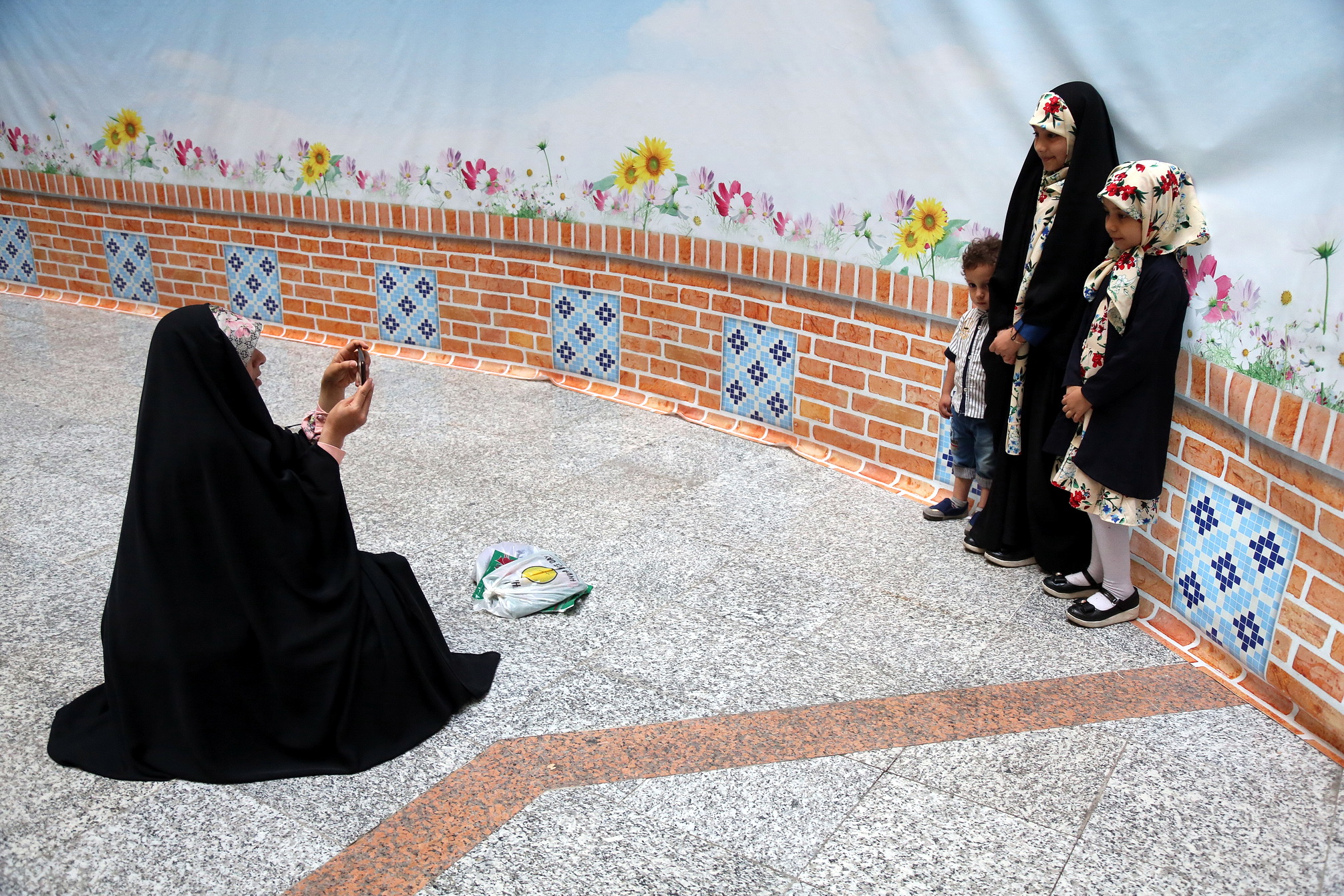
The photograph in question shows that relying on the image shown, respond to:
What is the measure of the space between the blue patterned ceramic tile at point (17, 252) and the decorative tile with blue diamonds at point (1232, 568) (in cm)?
913

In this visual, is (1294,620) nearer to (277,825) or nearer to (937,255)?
(937,255)

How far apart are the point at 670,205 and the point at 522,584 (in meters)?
2.85

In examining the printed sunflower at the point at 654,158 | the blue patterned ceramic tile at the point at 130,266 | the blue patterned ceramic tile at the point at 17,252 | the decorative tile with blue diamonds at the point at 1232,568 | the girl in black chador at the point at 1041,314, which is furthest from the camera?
the blue patterned ceramic tile at the point at 17,252

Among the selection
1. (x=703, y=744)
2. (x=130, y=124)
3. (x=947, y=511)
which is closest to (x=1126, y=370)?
(x=947, y=511)

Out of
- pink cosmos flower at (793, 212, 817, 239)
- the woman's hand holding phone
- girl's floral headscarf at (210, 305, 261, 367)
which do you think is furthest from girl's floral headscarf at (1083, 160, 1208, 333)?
girl's floral headscarf at (210, 305, 261, 367)

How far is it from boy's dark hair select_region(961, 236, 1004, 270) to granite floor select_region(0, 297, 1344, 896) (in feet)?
3.97

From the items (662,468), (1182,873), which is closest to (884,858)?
(1182,873)

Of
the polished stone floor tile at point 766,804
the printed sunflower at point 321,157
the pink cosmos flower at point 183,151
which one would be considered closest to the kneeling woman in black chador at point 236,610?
the polished stone floor tile at point 766,804

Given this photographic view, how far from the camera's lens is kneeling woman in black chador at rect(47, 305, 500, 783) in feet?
9.17

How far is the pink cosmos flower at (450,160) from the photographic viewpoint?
22.8ft

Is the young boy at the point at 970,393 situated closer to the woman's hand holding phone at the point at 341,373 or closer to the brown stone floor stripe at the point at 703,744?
the brown stone floor stripe at the point at 703,744

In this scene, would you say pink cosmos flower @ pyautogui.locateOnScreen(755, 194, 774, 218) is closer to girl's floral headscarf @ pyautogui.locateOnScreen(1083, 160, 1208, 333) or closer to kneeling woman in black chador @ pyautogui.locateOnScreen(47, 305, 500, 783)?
girl's floral headscarf @ pyautogui.locateOnScreen(1083, 160, 1208, 333)

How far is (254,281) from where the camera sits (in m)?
8.09

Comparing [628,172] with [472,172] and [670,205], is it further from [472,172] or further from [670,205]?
[472,172]
